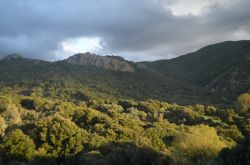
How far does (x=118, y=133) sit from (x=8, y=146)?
20.4m

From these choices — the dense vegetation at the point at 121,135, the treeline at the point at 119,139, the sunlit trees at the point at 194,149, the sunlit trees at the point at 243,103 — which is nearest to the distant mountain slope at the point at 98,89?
the dense vegetation at the point at 121,135

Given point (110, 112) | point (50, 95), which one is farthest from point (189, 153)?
point (50, 95)

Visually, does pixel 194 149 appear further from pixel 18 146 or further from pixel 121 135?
pixel 18 146

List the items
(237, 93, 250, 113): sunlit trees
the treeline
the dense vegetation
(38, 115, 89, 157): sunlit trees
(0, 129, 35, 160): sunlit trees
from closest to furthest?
the treeline < the dense vegetation < (0, 129, 35, 160): sunlit trees < (38, 115, 89, 157): sunlit trees < (237, 93, 250, 113): sunlit trees

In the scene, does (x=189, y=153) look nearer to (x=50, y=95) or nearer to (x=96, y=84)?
(x=50, y=95)

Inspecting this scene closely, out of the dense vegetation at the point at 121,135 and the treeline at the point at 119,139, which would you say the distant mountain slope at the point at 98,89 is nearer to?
the dense vegetation at the point at 121,135

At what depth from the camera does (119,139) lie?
7069 centimetres

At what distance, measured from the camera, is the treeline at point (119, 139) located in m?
49.2

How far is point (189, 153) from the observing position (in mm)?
Result: 48906

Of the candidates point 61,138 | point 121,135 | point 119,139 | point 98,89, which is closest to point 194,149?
point 119,139

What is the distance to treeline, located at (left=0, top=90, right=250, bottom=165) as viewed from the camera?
161ft

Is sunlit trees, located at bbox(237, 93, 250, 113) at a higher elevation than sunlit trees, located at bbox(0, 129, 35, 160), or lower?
higher

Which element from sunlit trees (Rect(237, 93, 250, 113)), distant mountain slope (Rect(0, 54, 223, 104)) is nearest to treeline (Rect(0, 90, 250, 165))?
sunlit trees (Rect(237, 93, 250, 113))

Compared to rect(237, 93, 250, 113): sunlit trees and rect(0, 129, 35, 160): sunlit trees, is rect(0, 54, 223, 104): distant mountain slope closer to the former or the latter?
rect(237, 93, 250, 113): sunlit trees
